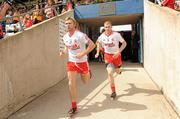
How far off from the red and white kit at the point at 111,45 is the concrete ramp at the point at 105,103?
0.91m

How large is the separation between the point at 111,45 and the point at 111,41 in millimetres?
109

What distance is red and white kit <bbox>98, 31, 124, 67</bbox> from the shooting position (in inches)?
313

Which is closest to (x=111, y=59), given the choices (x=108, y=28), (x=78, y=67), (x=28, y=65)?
(x=108, y=28)

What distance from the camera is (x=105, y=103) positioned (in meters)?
7.48

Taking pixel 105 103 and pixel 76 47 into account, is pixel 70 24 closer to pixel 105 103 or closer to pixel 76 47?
pixel 76 47

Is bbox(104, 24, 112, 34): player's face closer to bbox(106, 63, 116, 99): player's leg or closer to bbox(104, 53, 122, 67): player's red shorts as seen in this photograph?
bbox(104, 53, 122, 67): player's red shorts

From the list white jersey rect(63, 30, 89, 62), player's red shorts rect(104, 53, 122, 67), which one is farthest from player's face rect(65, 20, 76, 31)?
player's red shorts rect(104, 53, 122, 67)

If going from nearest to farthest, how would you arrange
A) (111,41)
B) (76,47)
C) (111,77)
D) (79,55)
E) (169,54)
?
1. (79,55)
2. (76,47)
3. (169,54)
4. (111,77)
5. (111,41)

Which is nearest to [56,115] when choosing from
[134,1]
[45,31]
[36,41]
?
[36,41]

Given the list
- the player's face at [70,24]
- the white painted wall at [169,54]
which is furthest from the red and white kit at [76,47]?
the white painted wall at [169,54]

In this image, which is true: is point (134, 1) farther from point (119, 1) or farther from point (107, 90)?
point (107, 90)

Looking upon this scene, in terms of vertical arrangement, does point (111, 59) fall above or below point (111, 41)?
below

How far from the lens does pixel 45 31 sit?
9734mm

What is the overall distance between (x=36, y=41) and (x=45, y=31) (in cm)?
89
